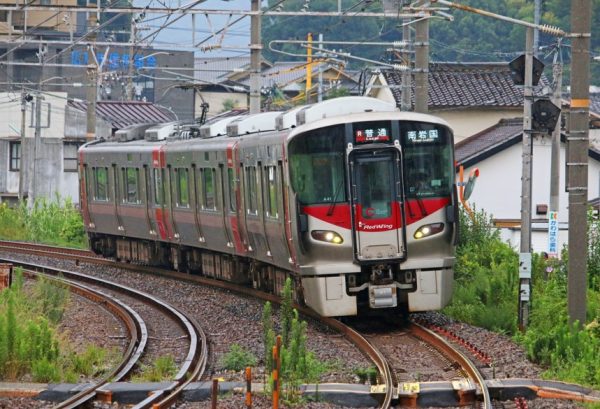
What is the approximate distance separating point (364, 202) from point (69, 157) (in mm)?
39624

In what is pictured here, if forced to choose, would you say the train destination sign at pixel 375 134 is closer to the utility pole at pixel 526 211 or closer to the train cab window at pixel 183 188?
the utility pole at pixel 526 211

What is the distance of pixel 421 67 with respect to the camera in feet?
60.4

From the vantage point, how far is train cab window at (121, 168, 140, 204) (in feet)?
83.0

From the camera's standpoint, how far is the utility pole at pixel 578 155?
1322cm

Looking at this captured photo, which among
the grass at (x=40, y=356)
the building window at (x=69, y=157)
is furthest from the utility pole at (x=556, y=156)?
the building window at (x=69, y=157)

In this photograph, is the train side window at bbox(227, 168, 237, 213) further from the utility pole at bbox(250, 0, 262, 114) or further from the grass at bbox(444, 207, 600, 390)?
the utility pole at bbox(250, 0, 262, 114)

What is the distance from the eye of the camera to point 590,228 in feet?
56.8

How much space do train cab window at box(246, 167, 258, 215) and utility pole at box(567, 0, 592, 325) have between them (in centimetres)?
547

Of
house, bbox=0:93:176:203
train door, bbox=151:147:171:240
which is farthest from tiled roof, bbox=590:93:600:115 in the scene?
train door, bbox=151:147:171:240

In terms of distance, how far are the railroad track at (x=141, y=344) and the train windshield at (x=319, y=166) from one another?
1.99 m

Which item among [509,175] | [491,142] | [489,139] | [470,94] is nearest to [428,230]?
[509,175]

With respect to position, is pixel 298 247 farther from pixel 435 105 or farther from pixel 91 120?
pixel 435 105

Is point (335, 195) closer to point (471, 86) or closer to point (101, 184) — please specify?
point (101, 184)

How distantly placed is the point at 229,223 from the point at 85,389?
30.4 feet
